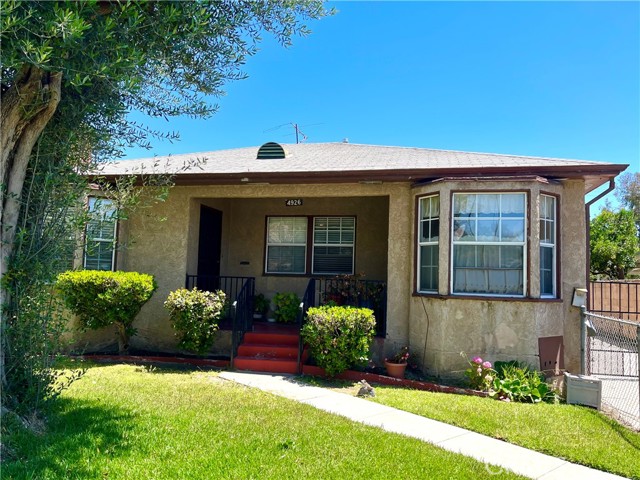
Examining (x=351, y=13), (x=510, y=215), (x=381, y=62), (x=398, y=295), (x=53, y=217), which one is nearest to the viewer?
(x=53, y=217)

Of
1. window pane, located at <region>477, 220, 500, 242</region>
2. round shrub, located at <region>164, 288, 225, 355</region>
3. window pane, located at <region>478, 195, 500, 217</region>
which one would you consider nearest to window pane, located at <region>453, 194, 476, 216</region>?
window pane, located at <region>478, 195, 500, 217</region>

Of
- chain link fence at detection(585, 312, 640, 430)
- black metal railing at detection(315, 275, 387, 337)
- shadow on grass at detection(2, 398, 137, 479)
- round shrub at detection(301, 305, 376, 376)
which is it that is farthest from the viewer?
black metal railing at detection(315, 275, 387, 337)

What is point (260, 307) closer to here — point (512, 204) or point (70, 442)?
point (512, 204)

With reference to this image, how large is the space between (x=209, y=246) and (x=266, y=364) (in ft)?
12.4

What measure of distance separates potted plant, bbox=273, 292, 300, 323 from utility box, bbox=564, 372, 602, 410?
5376mm

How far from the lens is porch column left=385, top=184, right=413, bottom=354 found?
7953 millimetres

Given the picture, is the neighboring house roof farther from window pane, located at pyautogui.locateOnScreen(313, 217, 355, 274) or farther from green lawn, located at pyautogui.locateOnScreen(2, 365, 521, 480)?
green lawn, located at pyautogui.locateOnScreen(2, 365, 521, 480)

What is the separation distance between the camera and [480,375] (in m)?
6.64

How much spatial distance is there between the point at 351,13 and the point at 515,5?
371 centimetres

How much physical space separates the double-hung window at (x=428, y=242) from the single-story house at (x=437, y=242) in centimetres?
2

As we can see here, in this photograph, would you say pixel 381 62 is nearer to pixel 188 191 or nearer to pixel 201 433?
pixel 188 191

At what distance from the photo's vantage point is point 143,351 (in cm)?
880

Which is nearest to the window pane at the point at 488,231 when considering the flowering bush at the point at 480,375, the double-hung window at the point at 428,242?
the double-hung window at the point at 428,242

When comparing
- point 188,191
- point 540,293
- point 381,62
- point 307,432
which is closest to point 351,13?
point 381,62
